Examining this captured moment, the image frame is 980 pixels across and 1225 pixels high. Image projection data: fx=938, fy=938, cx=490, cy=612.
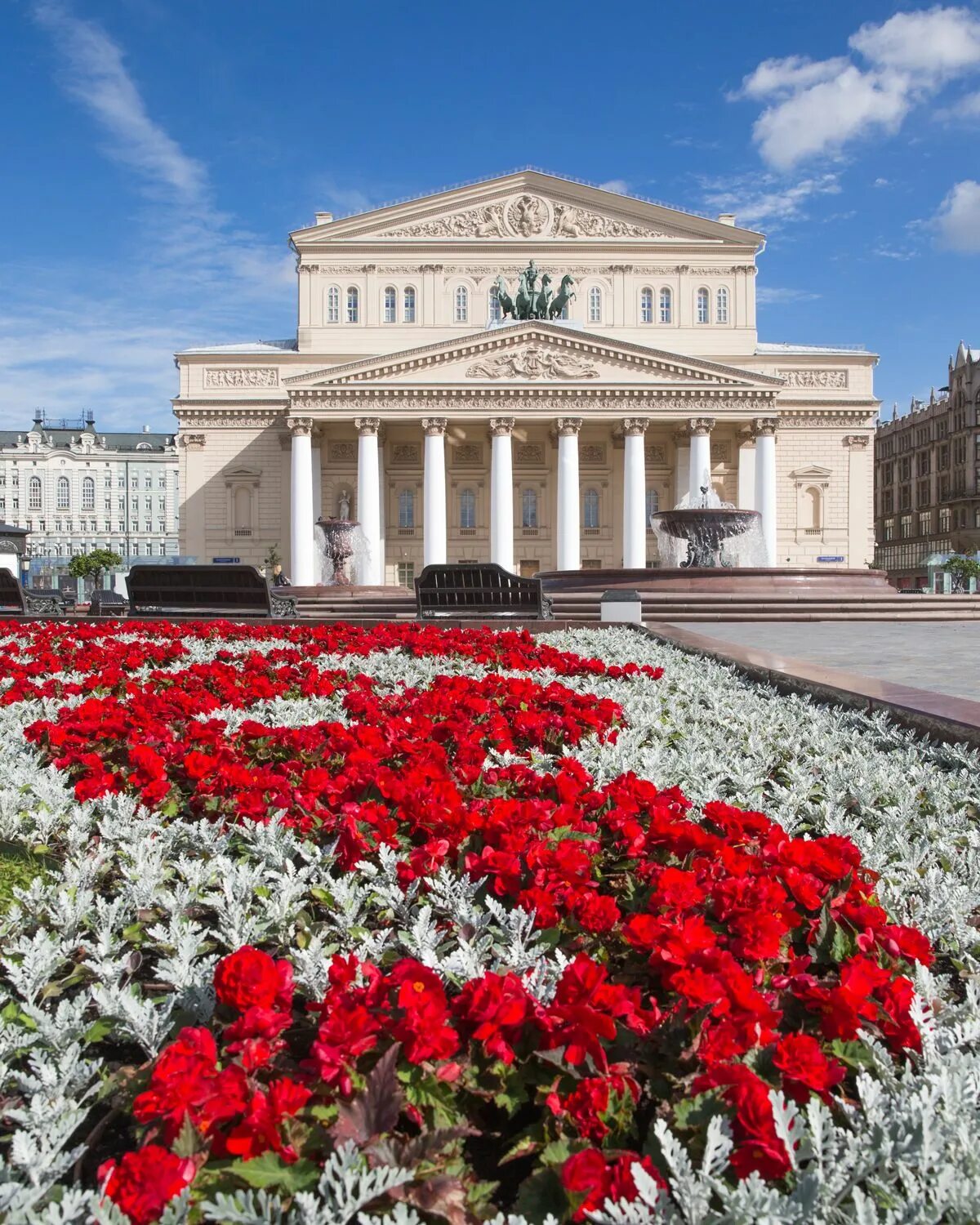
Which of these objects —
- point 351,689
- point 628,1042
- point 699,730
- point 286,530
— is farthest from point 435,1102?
point 286,530

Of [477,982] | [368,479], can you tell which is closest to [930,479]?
[368,479]

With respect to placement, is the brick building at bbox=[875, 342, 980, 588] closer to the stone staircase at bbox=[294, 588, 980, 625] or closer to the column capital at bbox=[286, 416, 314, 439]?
the column capital at bbox=[286, 416, 314, 439]

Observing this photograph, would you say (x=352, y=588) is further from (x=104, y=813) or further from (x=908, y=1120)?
(x=908, y=1120)

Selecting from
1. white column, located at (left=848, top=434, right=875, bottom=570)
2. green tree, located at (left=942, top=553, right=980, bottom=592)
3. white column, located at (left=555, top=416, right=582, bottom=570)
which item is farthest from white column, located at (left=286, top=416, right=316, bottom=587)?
green tree, located at (left=942, top=553, right=980, bottom=592)

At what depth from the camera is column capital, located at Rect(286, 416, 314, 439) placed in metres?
40.6

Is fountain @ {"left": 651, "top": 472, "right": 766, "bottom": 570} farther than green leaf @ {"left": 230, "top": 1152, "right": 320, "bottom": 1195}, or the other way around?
fountain @ {"left": 651, "top": 472, "right": 766, "bottom": 570}

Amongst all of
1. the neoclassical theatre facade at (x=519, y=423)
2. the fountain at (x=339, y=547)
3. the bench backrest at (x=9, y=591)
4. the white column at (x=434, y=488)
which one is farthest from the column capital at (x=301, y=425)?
the bench backrest at (x=9, y=591)

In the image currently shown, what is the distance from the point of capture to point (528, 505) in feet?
154

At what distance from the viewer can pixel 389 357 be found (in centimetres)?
3988

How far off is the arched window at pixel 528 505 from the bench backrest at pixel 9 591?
34.3 metres

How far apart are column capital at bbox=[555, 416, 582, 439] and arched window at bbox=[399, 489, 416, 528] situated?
→ 9094 millimetres

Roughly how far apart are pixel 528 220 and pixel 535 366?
440 inches

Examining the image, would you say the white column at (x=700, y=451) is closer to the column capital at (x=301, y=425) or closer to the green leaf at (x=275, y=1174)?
the column capital at (x=301, y=425)

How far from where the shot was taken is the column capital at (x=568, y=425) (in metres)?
41.1
